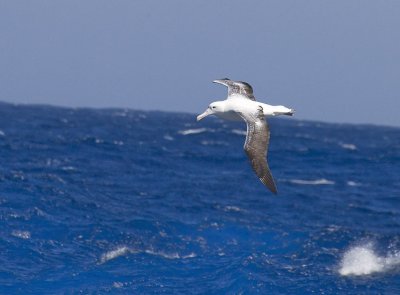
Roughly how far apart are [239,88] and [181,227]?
6.58m

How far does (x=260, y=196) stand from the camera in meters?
29.8

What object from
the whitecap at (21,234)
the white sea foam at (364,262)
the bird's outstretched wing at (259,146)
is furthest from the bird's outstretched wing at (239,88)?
the whitecap at (21,234)

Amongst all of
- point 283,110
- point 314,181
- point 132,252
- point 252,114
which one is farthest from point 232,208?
point 252,114

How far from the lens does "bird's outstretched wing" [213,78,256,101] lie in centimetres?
1759

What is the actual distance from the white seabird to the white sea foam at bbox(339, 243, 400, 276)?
5.17 meters

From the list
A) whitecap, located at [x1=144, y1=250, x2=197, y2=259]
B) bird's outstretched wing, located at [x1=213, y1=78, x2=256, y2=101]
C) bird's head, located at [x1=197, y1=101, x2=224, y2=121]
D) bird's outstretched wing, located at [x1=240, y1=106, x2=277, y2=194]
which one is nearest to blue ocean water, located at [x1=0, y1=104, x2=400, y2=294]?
whitecap, located at [x1=144, y1=250, x2=197, y2=259]

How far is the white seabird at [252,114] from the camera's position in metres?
14.4

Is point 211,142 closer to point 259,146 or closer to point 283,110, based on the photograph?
point 283,110

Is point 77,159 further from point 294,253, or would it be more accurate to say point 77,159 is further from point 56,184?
point 294,253

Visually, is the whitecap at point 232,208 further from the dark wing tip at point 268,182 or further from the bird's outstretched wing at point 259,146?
the dark wing tip at point 268,182

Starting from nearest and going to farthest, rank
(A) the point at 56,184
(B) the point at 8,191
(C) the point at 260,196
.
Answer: (B) the point at 8,191, (A) the point at 56,184, (C) the point at 260,196

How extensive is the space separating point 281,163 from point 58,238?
22.4 m

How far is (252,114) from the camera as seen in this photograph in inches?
621

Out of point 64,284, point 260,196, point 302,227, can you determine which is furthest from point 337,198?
point 64,284
